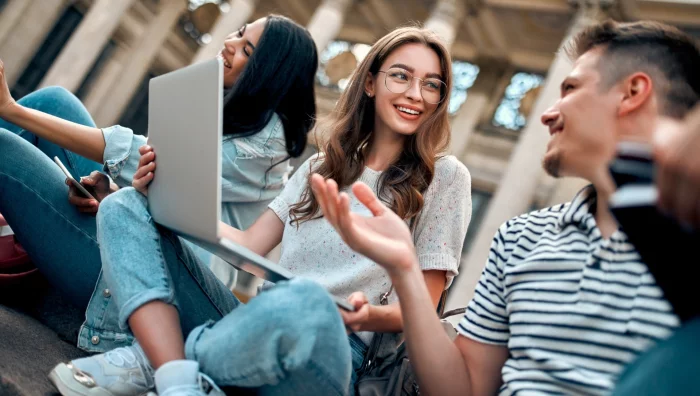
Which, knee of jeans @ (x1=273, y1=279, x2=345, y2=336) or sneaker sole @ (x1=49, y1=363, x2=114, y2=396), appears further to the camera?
sneaker sole @ (x1=49, y1=363, x2=114, y2=396)

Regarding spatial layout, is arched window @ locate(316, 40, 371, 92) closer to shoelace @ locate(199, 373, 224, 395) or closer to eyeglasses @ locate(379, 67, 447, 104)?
eyeglasses @ locate(379, 67, 447, 104)

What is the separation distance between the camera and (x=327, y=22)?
1180 cm

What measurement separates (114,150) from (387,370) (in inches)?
62.1

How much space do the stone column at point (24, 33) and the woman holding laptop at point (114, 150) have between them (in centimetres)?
1068

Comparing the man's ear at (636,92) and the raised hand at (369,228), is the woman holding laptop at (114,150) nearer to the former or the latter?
the raised hand at (369,228)

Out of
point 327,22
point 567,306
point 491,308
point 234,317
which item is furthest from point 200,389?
point 327,22

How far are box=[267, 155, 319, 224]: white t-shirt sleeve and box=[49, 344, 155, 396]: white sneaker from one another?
0.85 m

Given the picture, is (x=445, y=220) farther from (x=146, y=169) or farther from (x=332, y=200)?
(x=146, y=169)

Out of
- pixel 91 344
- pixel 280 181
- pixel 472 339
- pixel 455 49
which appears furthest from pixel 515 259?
pixel 455 49

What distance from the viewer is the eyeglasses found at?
2492mm

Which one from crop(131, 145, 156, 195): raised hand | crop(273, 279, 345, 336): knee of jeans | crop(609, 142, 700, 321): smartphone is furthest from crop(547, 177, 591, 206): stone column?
crop(609, 142, 700, 321): smartphone

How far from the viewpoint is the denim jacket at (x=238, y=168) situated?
2777 millimetres

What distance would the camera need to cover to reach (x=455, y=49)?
610 inches

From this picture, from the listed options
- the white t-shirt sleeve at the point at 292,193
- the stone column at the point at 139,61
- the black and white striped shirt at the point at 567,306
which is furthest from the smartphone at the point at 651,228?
the stone column at the point at 139,61
